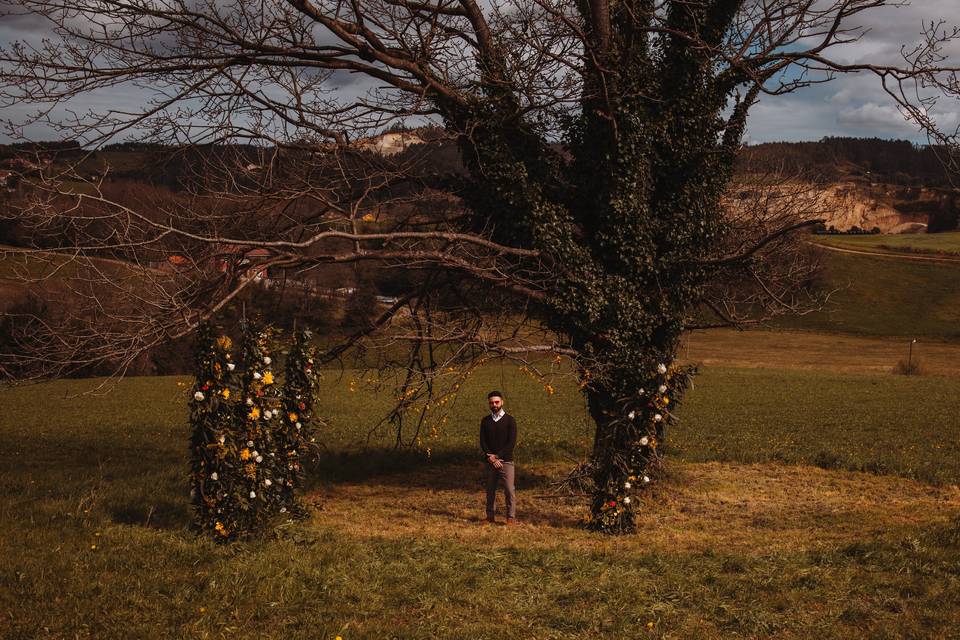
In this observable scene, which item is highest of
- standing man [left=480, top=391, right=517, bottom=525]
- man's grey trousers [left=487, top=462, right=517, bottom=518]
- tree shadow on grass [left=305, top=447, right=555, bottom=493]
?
standing man [left=480, top=391, right=517, bottom=525]

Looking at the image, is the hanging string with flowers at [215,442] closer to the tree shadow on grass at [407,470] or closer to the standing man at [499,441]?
the standing man at [499,441]

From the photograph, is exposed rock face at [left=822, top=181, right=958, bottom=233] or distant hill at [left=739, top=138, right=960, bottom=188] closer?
distant hill at [left=739, top=138, right=960, bottom=188]

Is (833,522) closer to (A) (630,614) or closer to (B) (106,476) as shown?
(A) (630,614)

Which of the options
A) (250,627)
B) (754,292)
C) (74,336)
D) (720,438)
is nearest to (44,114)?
(74,336)

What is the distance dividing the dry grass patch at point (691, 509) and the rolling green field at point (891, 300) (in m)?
50.1

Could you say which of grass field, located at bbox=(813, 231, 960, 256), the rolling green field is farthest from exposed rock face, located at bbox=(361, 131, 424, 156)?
grass field, located at bbox=(813, 231, 960, 256)

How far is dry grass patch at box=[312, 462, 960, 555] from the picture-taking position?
1057cm

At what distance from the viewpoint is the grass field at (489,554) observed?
687cm

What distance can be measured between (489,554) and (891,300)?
76363 mm

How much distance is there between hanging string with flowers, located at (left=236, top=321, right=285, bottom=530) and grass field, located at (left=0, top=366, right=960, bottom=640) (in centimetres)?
50

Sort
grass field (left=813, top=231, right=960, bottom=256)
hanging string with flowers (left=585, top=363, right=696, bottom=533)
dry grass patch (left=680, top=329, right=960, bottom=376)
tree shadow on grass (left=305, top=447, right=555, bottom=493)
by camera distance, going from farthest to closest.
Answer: grass field (left=813, top=231, right=960, bottom=256), dry grass patch (left=680, top=329, right=960, bottom=376), tree shadow on grass (left=305, top=447, right=555, bottom=493), hanging string with flowers (left=585, top=363, right=696, bottom=533)

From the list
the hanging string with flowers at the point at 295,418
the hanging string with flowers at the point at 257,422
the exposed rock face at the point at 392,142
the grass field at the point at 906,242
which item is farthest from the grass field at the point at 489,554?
the grass field at the point at 906,242

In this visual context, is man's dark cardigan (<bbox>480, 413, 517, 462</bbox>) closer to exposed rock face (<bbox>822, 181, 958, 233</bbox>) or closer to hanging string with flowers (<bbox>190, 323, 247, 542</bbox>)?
hanging string with flowers (<bbox>190, 323, 247, 542</bbox>)

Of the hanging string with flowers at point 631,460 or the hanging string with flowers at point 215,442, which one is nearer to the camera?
the hanging string with flowers at point 215,442
